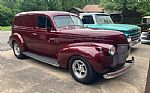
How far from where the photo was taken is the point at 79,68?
5.54m

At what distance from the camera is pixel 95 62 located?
16.5 ft

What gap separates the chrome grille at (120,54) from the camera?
210 inches

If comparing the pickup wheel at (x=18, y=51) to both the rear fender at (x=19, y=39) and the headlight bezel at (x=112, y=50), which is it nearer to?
the rear fender at (x=19, y=39)

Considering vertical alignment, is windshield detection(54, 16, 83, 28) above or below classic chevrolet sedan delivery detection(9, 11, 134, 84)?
above

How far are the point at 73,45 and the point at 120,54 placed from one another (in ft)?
4.08

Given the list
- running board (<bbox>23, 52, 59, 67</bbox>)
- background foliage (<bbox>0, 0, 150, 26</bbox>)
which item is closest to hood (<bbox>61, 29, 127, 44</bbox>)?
running board (<bbox>23, 52, 59, 67</bbox>)

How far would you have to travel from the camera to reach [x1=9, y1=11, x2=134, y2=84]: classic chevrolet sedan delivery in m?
5.14

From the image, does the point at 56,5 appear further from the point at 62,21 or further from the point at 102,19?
the point at 62,21

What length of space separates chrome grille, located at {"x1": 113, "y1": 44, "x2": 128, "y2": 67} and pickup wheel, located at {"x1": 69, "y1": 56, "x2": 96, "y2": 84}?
0.64 meters

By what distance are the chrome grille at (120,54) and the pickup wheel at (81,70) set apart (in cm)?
64

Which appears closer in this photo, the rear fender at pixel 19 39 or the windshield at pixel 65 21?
the windshield at pixel 65 21

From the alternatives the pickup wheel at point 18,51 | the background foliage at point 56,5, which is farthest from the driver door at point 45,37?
the background foliage at point 56,5

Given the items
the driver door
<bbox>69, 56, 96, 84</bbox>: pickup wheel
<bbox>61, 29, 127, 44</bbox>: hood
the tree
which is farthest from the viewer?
the tree

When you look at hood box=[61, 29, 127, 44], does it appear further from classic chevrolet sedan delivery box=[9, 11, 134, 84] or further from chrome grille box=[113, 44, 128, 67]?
chrome grille box=[113, 44, 128, 67]
